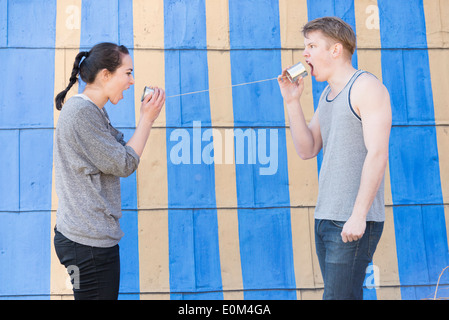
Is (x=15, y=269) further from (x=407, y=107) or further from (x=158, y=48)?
(x=407, y=107)

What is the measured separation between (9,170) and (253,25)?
161 centimetres

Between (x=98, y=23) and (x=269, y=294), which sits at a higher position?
(x=98, y=23)

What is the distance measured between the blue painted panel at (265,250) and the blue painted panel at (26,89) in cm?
126

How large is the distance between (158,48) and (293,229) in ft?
4.25

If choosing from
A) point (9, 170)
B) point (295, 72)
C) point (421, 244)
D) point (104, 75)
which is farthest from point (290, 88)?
point (9, 170)

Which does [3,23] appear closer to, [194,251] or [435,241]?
[194,251]

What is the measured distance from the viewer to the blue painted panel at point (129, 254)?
2.96 meters

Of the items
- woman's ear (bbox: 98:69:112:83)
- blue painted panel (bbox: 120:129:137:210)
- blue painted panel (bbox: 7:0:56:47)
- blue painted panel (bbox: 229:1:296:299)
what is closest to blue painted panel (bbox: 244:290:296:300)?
blue painted panel (bbox: 229:1:296:299)

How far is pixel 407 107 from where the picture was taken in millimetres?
3141

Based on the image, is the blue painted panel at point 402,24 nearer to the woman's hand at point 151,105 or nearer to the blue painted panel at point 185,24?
the blue painted panel at point 185,24

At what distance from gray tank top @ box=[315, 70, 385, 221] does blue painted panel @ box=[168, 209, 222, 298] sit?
1215 mm

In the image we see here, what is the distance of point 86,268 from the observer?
1881 mm

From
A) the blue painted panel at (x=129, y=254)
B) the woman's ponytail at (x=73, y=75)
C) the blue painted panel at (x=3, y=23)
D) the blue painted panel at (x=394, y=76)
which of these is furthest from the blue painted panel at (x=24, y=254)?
the blue painted panel at (x=394, y=76)
